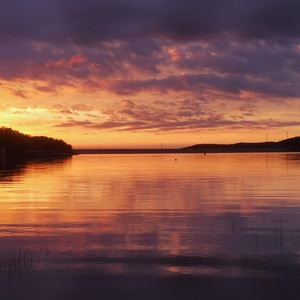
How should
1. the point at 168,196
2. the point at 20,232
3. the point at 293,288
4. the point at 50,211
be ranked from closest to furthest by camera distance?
1. the point at 293,288
2. the point at 20,232
3. the point at 50,211
4. the point at 168,196

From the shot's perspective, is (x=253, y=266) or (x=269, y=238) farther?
(x=269, y=238)

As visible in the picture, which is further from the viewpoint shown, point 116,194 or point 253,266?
point 116,194

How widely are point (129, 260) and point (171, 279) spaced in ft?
8.32

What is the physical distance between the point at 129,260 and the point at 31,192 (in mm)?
25157

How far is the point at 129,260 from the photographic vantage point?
52.8ft

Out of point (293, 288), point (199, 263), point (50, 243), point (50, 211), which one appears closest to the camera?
point (293, 288)

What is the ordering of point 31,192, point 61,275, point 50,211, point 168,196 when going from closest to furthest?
point 61,275 → point 50,211 → point 168,196 → point 31,192

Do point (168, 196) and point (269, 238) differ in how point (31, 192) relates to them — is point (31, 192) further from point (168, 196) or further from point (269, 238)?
point (269, 238)

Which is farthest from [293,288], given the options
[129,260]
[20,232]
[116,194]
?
[116,194]

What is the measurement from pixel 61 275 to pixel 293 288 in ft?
21.8

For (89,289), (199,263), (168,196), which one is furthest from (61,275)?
(168,196)

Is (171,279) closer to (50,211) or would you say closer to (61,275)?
(61,275)

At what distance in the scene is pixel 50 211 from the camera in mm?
28094

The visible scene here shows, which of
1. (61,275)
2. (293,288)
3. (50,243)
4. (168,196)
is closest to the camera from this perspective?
(293,288)
